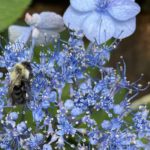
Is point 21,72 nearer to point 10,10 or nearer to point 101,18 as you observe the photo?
point 101,18

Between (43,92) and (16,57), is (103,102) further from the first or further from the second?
(16,57)

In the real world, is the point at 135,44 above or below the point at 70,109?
below

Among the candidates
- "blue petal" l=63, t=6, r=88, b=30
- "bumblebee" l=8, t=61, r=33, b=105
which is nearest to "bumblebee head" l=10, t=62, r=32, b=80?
"bumblebee" l=8, t=61, r=33, b=105

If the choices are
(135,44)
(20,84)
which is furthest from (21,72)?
(135,44)

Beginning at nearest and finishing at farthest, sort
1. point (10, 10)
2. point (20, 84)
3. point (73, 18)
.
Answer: point (20, 84)
point (73, 18)
point (10, 10)

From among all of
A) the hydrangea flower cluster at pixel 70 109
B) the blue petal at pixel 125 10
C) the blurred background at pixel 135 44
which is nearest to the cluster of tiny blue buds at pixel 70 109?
the hydrangea flower cluster at pixel 70 109

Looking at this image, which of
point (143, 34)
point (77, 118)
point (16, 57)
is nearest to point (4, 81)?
point (16, 57)

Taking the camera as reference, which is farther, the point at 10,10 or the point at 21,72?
the point at 10,10

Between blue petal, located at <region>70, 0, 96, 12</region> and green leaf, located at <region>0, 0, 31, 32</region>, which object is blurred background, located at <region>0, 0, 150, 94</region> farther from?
blue petal, located at <region>70, 0, 96, 12</region>
